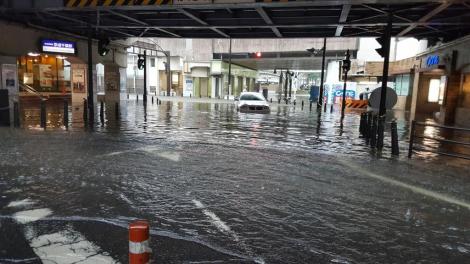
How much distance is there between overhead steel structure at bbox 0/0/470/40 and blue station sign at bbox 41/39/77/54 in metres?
0.84

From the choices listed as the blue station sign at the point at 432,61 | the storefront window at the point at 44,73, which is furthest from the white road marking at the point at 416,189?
the storefront window at the point at 44,73

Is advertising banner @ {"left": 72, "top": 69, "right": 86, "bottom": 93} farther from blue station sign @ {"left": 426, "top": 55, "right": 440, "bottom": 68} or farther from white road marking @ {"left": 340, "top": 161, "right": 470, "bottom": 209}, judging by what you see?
white road marking @ {"left": 340, "top": 161, "right": 470, "bottom": 209}

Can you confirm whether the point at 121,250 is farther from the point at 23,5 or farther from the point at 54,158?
the point at 23,5

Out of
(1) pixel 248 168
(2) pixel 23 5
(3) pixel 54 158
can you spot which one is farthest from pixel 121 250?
(2) pixel 23 5

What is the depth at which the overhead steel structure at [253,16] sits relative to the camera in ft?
44.6

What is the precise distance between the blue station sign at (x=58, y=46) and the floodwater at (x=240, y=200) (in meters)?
10.9

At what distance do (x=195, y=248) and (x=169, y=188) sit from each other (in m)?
2.63

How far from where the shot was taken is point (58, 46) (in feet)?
73.2

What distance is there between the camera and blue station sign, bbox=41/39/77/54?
21328 mm

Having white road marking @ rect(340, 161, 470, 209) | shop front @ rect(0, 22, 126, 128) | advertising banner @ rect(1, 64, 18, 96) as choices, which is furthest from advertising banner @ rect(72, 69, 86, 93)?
white road marking @ rect(340, 161, 470, 209)

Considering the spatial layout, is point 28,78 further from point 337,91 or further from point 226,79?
point 337,91

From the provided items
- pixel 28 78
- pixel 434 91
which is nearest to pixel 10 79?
pixel 28 78

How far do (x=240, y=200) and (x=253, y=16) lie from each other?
469 inches

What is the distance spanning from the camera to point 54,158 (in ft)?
31.0
